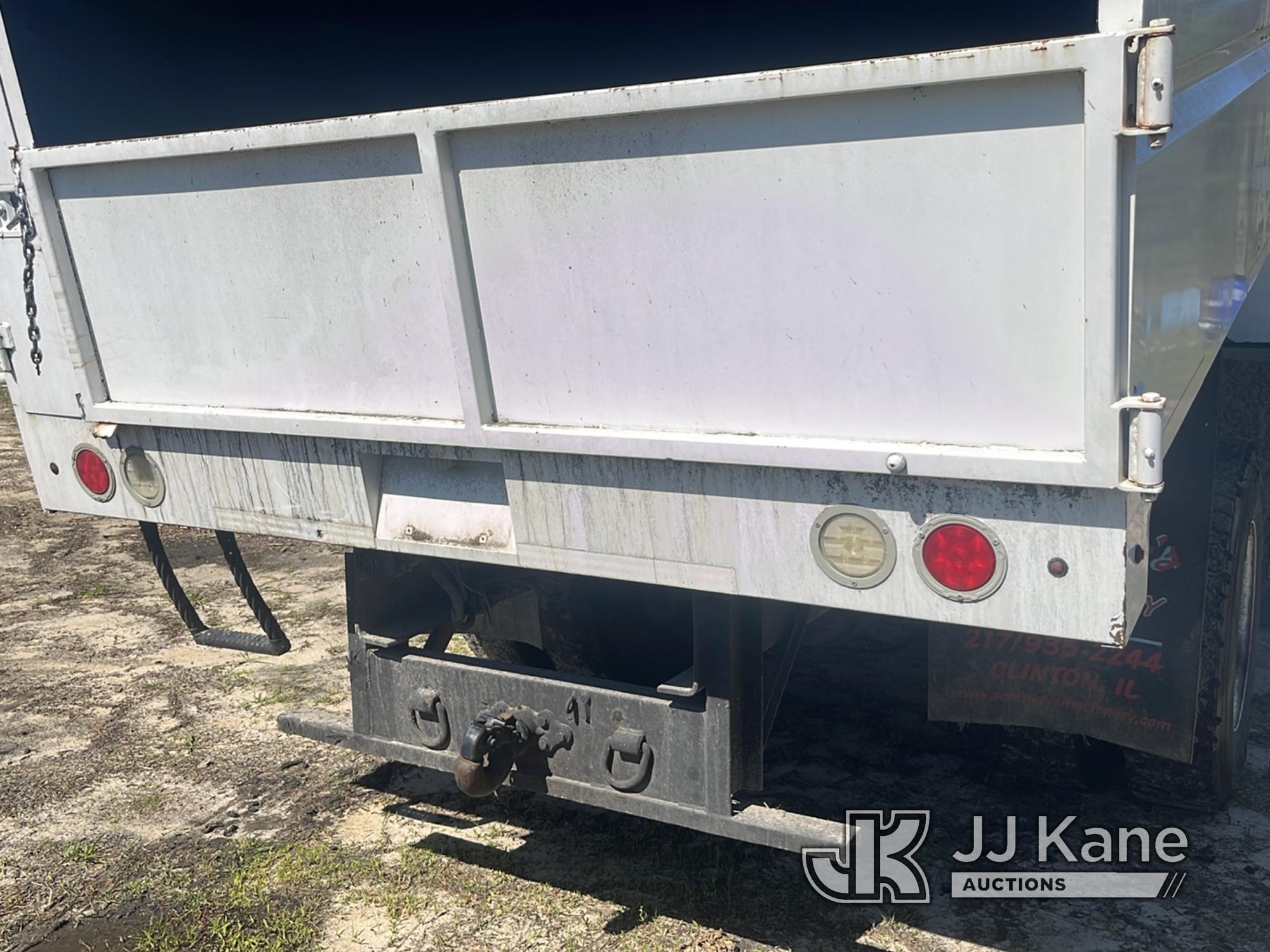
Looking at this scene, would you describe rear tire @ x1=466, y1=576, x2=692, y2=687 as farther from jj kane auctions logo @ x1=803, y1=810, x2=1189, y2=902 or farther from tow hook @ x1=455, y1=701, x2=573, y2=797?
jj kane auctions logo @ x1=803, y1=810, x2=1189, y2=902

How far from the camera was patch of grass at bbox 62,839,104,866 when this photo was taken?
3818 mm

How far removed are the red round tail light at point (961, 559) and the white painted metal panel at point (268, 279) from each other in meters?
1.15

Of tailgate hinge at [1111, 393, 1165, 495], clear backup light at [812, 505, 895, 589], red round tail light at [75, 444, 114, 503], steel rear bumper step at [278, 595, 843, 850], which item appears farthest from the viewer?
red round tail light at [75, 444, 114, 503]

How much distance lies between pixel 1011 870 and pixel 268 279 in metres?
2.58

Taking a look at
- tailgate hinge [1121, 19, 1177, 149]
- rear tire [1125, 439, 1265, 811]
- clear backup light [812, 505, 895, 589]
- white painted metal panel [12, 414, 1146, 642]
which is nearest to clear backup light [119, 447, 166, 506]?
white painted metal panel [12, 414, 1146, 642]

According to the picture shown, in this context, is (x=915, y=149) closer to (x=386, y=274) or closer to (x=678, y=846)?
(x=386, y=274)

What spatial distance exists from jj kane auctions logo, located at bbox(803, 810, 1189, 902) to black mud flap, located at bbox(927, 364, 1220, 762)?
348 millimetres

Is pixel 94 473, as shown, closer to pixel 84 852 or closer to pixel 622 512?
pixel 84 852

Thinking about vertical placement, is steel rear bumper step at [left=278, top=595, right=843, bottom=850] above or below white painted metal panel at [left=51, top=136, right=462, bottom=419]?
below

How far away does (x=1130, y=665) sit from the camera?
3439 millimetres

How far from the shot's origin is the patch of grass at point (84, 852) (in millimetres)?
3818

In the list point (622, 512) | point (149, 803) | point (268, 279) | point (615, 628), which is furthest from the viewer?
point (149, 803)

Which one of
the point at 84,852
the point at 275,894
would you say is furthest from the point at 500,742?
the point at 84,852

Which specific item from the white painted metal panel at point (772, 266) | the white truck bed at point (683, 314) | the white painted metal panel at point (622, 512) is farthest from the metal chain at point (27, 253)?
the white painted metal panel at point (772, 266)
